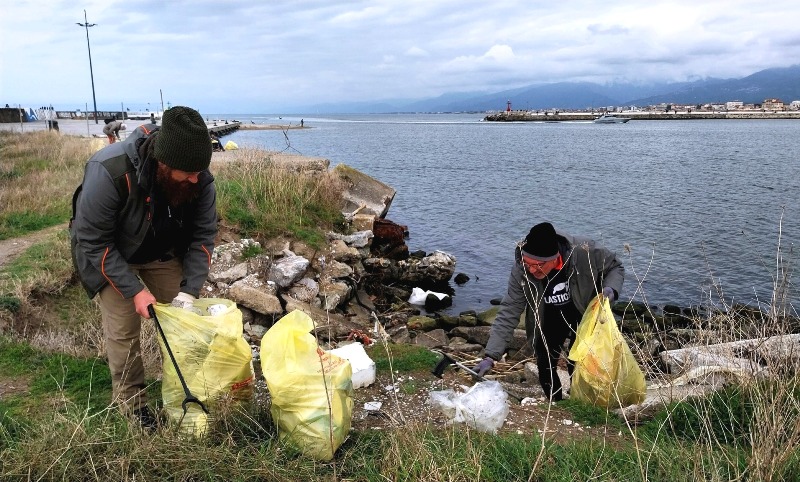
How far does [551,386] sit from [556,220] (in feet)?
45.2

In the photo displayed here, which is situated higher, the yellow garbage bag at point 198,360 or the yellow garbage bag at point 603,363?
the yellow garbage bag at point 198,360

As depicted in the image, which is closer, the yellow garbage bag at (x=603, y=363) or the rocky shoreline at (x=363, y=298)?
the yellow garbage bag at (x=603, y=363)

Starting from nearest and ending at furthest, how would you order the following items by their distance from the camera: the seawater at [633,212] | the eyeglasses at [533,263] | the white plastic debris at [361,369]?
1. the eyeglasses at [533,263]
2. the white plastic debris at [361,369]
3. the seawater at [633,212]

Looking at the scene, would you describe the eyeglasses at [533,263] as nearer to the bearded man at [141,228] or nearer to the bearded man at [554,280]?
the bearded man at [554,280]

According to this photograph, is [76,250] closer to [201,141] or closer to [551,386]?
[201,141]

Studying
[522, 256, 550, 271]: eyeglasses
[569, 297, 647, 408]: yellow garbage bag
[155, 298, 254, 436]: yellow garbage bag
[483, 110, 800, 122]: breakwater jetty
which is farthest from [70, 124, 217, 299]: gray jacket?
[483, 110, 800, 122]: breakwater jetty

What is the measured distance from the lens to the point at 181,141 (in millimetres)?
3047

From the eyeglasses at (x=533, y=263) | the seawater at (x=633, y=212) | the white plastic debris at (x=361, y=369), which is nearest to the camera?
the eyeglasses at (x=533, y=263)

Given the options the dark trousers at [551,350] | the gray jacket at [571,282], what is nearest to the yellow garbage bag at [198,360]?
the gray jacket at [571,282]

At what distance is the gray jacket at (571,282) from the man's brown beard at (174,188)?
238 centimetres

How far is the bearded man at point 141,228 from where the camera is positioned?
123 inches

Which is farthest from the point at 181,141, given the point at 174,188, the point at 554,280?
the point at 554,280

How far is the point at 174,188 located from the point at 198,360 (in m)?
0.95

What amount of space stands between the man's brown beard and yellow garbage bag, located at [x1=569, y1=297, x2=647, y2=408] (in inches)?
112
